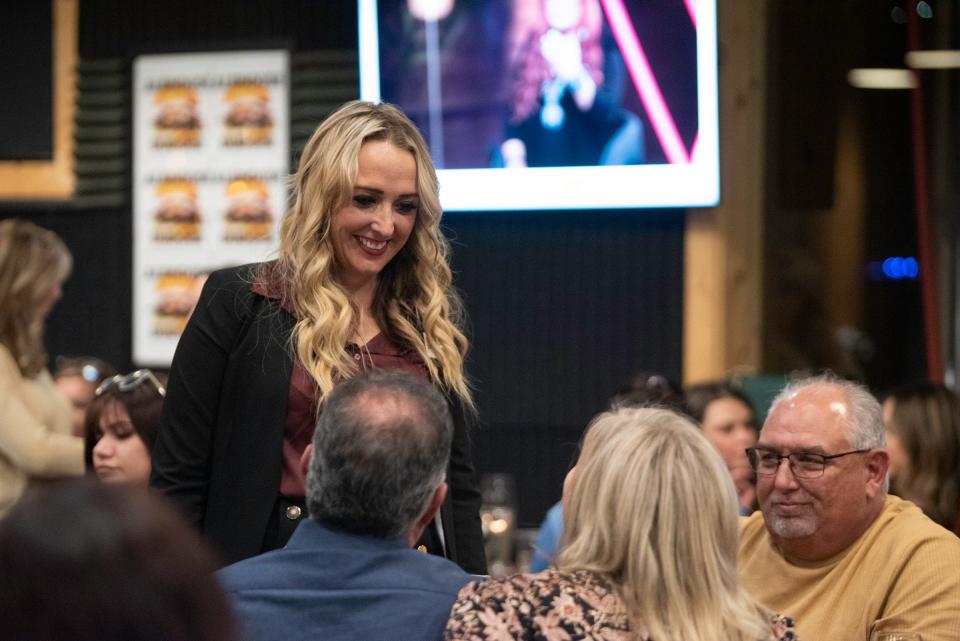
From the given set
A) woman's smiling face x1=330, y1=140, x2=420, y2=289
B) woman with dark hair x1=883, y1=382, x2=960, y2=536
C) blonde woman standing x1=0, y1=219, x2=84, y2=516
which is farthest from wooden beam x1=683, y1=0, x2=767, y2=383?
woman's smiling face x1=330, y1=140, x2=420, y2=289

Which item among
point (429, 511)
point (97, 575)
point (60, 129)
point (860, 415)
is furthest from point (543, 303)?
point (97, 575)

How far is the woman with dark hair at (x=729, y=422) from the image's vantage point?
162 inches

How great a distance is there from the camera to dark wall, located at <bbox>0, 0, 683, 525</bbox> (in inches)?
218

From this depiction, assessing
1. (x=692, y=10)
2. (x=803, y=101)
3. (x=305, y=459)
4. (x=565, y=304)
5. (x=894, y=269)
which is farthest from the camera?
(x=894, y=269)

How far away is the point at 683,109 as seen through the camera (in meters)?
5.26

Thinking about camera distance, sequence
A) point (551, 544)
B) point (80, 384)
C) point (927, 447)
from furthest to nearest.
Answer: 1. point (80, 384)
2. point (927, 447)
3. point (551, 544)

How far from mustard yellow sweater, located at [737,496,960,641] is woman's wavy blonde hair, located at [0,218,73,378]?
2.38 m

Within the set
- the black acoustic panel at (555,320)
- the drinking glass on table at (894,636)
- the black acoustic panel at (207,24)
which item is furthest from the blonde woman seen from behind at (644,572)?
the black acoustic panel at (207,24)

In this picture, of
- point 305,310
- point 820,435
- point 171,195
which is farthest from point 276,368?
point 171,195

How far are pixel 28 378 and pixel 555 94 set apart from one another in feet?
7.62

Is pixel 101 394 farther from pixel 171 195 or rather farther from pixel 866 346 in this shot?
pixel 866 346

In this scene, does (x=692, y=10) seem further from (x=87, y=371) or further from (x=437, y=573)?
(x=437, y=573)

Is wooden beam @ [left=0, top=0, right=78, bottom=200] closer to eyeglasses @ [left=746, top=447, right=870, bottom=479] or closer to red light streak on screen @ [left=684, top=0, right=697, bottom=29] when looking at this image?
red light streak on screen @ [left=684, top=0, right=697, bottom=29]

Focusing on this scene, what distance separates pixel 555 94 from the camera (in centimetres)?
545
